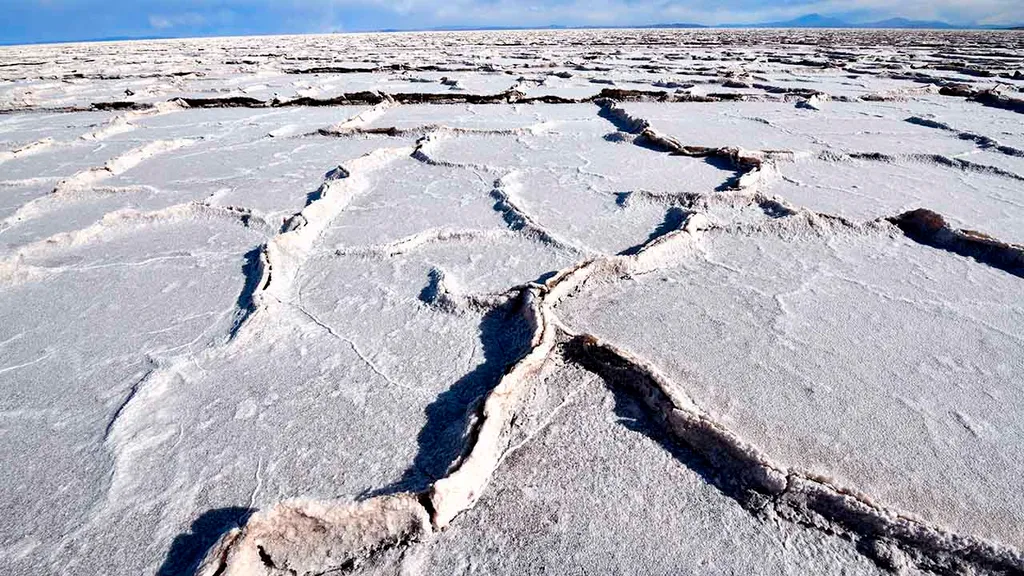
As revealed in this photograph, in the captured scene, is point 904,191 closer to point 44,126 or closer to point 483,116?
point 483,116

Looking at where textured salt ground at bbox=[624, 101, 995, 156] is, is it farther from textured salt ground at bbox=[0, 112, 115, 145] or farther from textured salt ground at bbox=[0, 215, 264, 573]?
textured salt ground at bbox=[0, 112, 115, 145]

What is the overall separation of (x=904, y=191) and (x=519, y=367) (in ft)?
7.12

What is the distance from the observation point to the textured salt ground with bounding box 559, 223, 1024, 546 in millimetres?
984

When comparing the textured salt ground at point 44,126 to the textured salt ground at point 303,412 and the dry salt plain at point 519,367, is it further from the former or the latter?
the textured salt ground at point 303,412

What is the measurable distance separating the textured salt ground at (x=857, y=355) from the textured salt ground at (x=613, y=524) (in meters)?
0.18

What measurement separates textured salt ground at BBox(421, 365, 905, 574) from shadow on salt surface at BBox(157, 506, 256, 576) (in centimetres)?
30

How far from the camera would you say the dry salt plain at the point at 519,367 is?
0.87 metres

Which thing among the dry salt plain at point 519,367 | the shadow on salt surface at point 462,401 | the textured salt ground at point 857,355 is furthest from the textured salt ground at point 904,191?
the shadow on salt surface at point 462,401

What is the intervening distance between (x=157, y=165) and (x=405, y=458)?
3.00 meters

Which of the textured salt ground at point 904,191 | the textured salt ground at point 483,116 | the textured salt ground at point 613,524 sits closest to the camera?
the textured salt ground at point 613,524

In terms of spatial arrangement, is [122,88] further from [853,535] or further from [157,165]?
[853,535]

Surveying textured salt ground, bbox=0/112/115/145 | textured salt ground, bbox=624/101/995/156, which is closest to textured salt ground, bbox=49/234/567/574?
textured salt ground, bbox=624/101/995/156

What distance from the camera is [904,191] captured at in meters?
2.44

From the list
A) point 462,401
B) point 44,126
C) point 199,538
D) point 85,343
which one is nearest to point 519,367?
point 462,401
